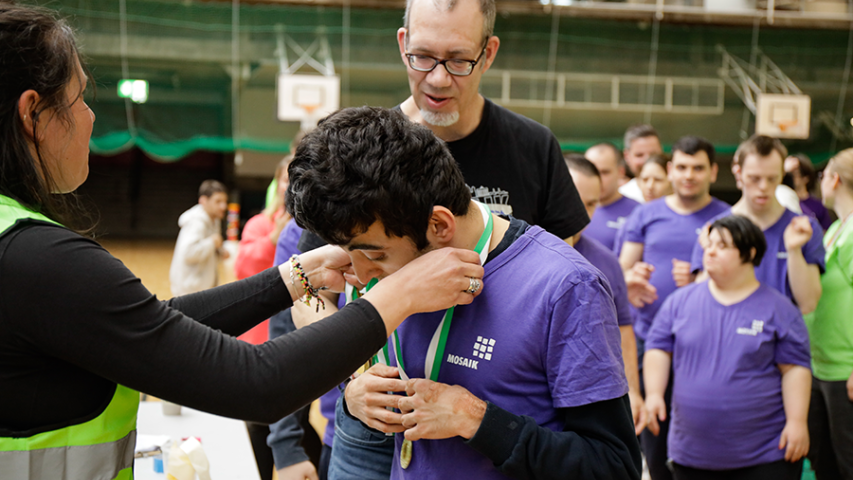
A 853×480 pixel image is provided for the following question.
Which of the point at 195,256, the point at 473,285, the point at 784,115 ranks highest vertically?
the point at 784,115

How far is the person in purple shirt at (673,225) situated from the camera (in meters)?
3.95

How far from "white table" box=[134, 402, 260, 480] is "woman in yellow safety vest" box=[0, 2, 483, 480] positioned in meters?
1.07

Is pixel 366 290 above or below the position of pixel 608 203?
above

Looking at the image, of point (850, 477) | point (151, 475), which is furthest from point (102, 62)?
point (850, 477)

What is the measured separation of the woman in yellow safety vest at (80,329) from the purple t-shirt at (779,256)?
2.90 meters

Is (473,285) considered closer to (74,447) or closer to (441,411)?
(441,411)

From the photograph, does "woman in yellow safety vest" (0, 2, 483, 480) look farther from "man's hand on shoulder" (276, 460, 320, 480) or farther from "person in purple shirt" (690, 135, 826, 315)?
"person in purple shirt" (690, 135, 826, 315)

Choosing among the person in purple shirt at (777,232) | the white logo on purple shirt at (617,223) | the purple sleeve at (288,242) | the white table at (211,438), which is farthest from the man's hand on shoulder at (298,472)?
the white logo on purple shirt at (617,223)

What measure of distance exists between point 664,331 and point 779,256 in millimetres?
803

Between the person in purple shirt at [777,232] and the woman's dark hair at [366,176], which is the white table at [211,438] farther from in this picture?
the person in purple shirt at [777,232]

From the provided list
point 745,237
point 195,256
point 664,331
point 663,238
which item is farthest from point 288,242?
point 195,256

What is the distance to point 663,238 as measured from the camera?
4.01 meters

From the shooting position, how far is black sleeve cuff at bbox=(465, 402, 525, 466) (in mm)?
1154

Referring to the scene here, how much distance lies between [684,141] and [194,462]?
3.39m
